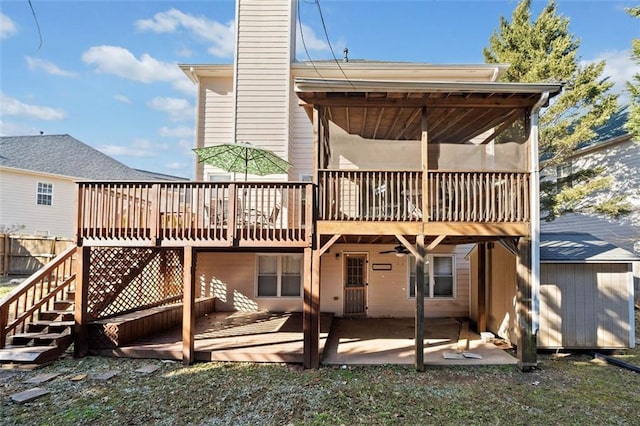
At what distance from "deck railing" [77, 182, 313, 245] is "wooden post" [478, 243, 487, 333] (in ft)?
16.0

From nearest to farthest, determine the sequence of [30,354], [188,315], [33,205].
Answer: [30,354] → [188,315] → [33,205]

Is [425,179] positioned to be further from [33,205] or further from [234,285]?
[33,205]

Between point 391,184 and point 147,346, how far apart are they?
17.7ft

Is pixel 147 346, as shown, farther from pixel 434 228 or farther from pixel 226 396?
pixel 434 228

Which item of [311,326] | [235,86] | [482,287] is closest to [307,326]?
[311,326]

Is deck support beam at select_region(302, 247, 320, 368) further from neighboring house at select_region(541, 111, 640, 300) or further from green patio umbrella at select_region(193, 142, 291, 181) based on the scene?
neighboring house at select_region(541, 111, 640, 300)

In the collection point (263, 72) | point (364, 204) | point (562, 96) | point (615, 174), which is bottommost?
point (364, 204)

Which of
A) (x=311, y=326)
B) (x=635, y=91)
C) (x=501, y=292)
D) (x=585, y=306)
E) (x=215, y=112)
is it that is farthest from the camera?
(x=215, y=112)

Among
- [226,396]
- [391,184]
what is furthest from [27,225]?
[391,184]

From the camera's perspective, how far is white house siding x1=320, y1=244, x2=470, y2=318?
32.4 feet

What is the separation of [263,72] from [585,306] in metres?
9.35

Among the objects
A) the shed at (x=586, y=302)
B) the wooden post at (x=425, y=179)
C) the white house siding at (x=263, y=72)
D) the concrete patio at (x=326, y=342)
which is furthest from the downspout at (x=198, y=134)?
the shed at (x=586, y=302)

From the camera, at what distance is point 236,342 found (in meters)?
6.85

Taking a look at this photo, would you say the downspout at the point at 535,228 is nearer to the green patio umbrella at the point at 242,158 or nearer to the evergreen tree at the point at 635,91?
the green patio umbrella at the point at 242,158
